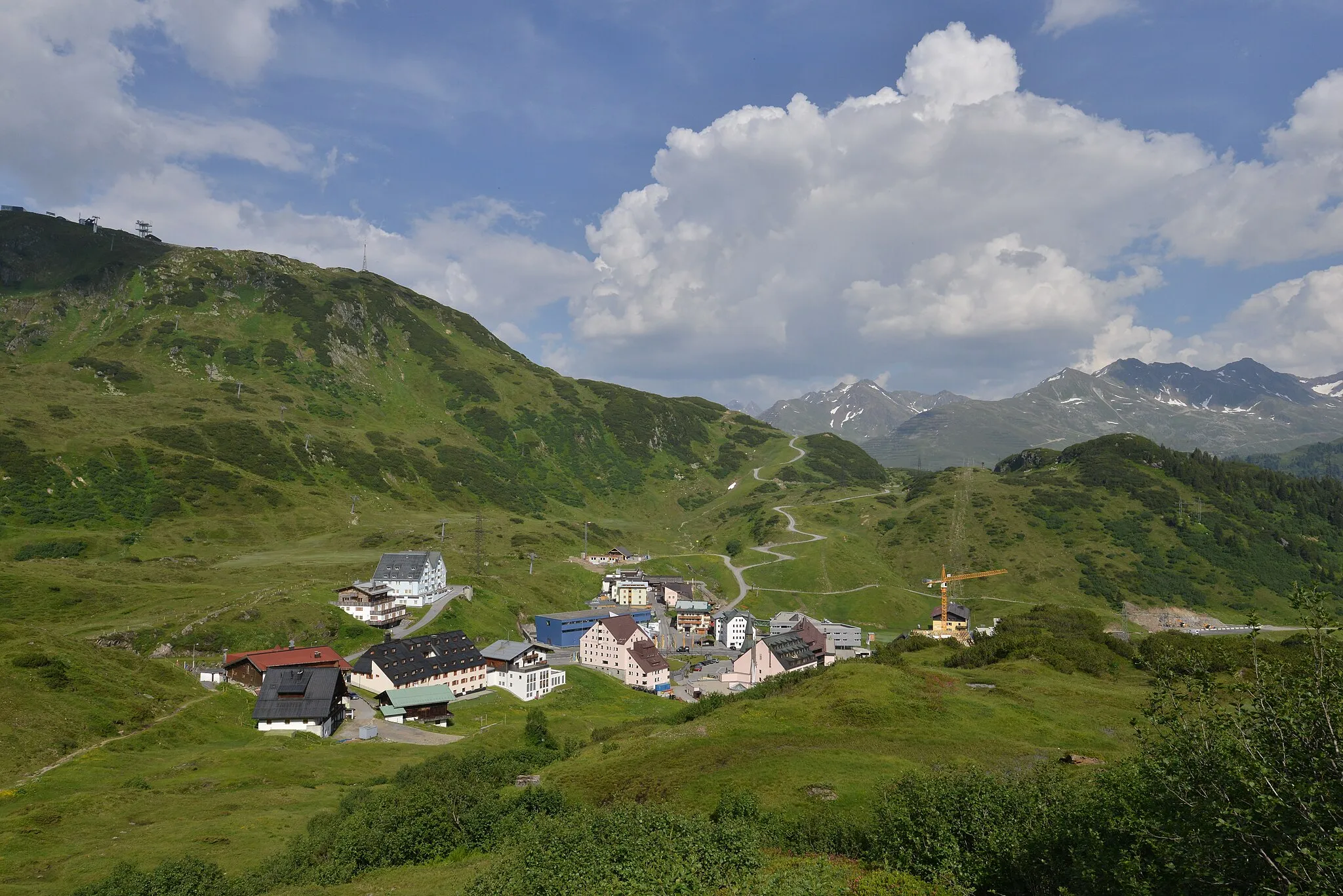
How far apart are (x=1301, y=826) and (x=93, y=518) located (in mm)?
207724

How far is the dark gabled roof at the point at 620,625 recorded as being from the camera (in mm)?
130125

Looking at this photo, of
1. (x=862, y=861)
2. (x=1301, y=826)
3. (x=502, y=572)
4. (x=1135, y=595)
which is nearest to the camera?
(x=1301, y=826)

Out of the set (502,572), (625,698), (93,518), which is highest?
(93,518)

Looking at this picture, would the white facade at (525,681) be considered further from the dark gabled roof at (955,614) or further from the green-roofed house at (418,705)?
the dark gabled roof at (955,614)

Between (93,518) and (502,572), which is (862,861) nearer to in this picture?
(502,572)

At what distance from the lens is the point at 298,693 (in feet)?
269

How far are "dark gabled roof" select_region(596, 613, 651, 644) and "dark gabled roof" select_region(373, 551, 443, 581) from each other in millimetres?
38521

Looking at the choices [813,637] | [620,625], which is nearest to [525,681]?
[620,625]

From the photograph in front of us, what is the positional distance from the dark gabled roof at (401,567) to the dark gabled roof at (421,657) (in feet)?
75.4

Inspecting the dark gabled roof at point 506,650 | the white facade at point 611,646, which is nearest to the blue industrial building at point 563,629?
the white facade at point 611,646

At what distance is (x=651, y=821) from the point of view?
33438 millimetres

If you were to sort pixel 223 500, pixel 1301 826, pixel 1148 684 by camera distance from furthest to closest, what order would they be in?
pixel 223 500
pixel 1148 684
pixel 1301 826

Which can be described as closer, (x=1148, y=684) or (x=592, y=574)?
(x=1148, y=684)

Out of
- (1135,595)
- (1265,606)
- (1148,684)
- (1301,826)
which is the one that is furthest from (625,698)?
(1265,606)
